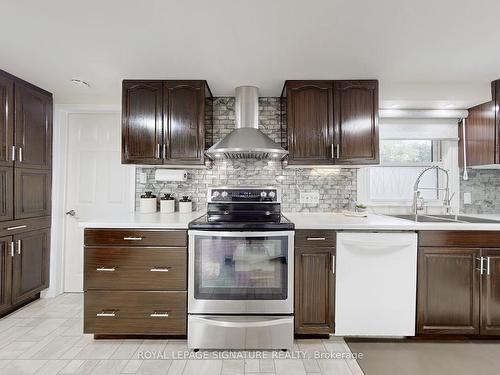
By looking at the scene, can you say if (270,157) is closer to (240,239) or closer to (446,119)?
(240,239)

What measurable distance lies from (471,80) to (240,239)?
256cm

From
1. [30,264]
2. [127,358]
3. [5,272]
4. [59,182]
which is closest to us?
[127,358]

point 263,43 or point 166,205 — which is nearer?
point 263,43

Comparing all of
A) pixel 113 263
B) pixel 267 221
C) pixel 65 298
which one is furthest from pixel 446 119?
pixel 65 298

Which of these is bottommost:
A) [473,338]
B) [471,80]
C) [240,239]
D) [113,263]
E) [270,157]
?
[473,338]

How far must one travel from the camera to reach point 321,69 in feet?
7.66

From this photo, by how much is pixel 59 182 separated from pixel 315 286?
112 inches

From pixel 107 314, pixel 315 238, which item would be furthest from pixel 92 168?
pixel 315 238

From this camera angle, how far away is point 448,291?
2125 mm

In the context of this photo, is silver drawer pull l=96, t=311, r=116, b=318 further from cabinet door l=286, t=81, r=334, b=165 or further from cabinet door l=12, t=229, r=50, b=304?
cabinet door l=286, t=81, r=334, b=165

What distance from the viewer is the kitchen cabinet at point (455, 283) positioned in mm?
2123

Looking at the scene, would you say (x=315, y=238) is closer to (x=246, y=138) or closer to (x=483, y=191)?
(x=246, y=138)

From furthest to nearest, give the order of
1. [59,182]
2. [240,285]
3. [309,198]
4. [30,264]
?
[59,182] → [309,198] → [30,264] → [240,285]

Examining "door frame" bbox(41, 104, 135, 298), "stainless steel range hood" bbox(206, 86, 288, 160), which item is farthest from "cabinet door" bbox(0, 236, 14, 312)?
"stainless steel range hood" bbox(206, 86, 288, 160)
